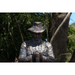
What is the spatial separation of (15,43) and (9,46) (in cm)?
33

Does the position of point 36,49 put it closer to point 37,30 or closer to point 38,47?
point 38,47

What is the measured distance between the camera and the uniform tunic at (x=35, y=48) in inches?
125

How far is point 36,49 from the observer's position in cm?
323

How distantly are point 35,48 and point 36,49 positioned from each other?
4 centimetres

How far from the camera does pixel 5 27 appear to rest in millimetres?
5684

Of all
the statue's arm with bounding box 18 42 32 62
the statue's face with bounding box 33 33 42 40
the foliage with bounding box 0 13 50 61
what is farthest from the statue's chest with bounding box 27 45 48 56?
the foliage with bounding box 0 13 50 61

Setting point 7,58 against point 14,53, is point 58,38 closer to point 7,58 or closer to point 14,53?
point 14,53

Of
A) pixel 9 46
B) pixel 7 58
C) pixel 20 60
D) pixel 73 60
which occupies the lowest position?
pixel 7 58

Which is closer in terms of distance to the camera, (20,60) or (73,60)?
(20,60)

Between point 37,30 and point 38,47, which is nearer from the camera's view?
point 37,30

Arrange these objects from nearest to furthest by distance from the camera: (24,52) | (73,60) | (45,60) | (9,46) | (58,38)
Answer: (45,60)
(24,52)
(73,60)
(58,38)
(9,46)

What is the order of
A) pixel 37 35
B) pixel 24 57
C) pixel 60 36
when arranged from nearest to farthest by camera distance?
pixel 24 57, pixel 37 35, pixel 60 36

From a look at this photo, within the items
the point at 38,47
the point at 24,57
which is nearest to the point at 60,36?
the point at 38,47

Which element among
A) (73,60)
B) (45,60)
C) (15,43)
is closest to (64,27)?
(73,60)
